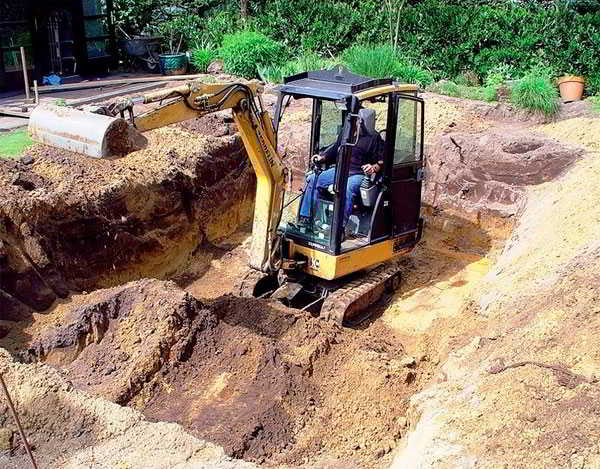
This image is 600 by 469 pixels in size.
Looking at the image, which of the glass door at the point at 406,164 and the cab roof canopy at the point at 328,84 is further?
the glass door at the point at 406,164

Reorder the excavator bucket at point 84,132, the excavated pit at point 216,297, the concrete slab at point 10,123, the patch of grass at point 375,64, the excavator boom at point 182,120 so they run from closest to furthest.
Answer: the excavator bucket at point 84,132
the excavator boom at point 182,120
the excavated pit at point 216,297
the concrete slab at point 10,123
the patch of grass at point 375,64

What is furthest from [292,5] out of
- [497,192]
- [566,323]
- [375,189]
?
[566,323]

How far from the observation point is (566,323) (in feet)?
20.7

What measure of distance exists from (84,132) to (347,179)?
3.22m

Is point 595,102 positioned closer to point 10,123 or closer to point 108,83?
point 108,83

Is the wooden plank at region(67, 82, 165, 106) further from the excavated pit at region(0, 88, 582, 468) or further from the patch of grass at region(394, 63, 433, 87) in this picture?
the patch of grass at region(394, 63, 433, 87)

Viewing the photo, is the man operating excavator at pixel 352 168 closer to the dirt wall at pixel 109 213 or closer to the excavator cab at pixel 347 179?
the excavator cab at pixel 347 179

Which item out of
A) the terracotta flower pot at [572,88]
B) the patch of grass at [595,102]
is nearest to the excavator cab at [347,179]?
the patch of grass at [595,102]

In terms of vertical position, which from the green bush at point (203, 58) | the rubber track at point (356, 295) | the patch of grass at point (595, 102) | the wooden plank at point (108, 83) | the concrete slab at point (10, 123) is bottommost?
the rubber track at point (356, 295)

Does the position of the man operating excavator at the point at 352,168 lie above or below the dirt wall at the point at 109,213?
above

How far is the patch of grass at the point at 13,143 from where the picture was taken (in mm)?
10445

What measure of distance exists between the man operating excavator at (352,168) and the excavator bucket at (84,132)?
8.86 ft

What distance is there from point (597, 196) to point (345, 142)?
13.3ft

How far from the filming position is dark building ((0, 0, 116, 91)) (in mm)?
16453
